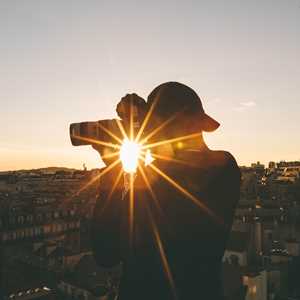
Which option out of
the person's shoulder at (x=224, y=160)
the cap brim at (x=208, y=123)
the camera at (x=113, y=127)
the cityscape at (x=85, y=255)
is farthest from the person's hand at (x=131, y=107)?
the cityscape at (x=85, y=255)

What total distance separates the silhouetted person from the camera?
0.24 feet

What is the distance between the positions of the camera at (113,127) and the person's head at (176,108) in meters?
0.07

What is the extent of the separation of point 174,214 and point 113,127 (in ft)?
Result: 1.74

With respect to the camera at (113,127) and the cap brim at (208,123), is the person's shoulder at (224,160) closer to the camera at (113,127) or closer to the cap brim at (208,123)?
the cap brim at (208,123)

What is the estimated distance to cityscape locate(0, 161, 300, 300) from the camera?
3022 cm

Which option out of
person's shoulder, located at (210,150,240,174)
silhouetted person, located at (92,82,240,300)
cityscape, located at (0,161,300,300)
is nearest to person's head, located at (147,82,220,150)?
silhouetted person, located at (92,82,240,300)

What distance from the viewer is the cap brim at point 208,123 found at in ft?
7.60

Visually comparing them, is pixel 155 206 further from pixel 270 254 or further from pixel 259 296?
pixel 270 254

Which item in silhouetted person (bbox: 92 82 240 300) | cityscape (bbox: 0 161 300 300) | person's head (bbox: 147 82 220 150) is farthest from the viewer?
cityscape (bbox: 0 161 300 300)

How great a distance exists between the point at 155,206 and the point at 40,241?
1795 inches

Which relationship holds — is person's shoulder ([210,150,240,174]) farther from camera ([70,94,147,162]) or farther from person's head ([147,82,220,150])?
camera ([70,94,147,162])

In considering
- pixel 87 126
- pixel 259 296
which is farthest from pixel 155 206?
pixel 259 296

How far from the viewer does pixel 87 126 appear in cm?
245

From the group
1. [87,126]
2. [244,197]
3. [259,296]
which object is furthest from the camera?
[244,197]
